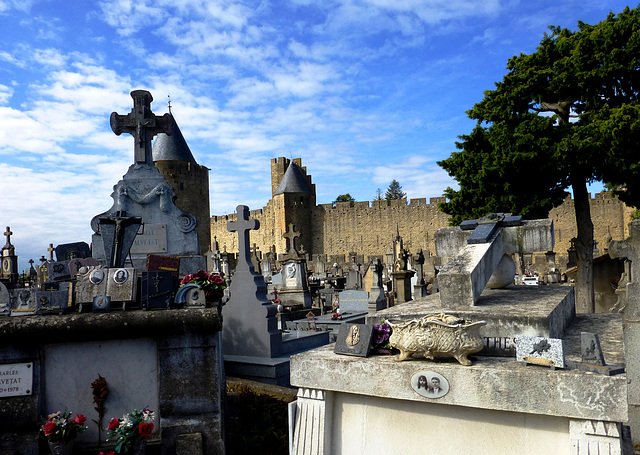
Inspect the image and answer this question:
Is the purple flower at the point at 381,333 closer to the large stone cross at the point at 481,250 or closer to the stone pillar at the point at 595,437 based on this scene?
the large stone cross at the point at 481,250

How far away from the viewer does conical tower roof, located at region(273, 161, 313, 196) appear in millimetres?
42125

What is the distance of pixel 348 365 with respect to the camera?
2.55 metres

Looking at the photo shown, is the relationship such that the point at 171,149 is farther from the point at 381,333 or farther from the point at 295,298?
the point at 381,333

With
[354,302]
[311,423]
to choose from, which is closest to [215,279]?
[311,423]

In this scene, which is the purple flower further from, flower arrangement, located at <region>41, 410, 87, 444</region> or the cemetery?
flower arrangement, located at <region>41, 410, 87, 444</region>

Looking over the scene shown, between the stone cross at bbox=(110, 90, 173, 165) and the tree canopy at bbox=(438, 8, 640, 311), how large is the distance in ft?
31.4

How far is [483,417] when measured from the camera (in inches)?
90.0

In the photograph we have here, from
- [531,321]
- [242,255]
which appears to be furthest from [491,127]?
[531,321]

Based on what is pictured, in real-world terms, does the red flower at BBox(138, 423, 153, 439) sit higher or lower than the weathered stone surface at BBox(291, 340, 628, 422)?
lower

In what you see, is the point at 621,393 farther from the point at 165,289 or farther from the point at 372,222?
the point at 372,222

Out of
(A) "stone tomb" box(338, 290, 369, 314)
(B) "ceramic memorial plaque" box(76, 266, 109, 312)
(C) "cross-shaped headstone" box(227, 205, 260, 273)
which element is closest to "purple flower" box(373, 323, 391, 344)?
(B) "ceramic memorial plaque" box(76, 266, 109, 312)

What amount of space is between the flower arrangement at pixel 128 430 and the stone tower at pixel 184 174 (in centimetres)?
3322

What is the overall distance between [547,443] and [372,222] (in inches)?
1651

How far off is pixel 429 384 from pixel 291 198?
40.2 metres
